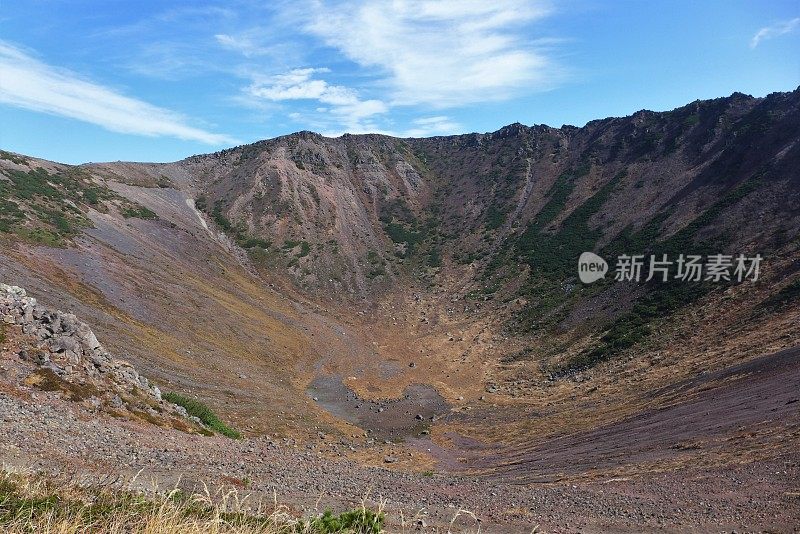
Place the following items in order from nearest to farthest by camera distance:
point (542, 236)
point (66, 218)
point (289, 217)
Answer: point (66, 218) < point (542, 236) < point (289, 217)

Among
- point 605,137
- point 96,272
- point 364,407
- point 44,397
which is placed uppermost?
point 605,137

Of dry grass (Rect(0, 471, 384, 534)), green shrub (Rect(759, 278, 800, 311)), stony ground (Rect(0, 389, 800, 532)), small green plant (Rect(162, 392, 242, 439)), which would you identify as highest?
green shrub (Rect(759, 278, 800, 311))

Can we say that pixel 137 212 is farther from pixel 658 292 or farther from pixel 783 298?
pixel 783 298

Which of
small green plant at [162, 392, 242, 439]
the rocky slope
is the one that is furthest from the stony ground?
small green plant at [162, 392, 242, 439]

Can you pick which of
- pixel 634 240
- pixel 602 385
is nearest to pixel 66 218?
pixel 602 385

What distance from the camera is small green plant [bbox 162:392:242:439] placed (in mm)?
22016

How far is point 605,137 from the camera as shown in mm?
83938

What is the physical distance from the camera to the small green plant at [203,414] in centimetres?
2202

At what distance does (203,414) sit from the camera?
905 inches

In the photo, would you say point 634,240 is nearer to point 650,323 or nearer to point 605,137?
point 650,323

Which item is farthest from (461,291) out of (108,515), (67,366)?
(108,515)

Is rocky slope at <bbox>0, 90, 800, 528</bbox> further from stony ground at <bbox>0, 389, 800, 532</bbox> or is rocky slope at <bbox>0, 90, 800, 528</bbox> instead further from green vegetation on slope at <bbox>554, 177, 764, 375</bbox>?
stony ground at <bbox>0, 389, 800, 532</bbox>

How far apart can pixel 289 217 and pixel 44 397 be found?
57798 mm

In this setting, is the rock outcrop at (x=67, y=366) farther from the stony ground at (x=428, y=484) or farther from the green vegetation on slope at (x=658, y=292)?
the green vegetation on slope at (x=658, y=292)
